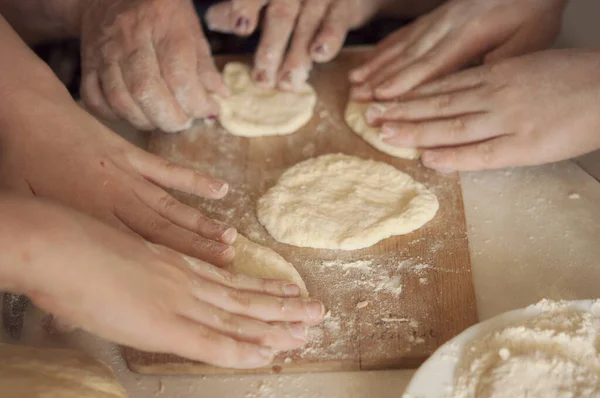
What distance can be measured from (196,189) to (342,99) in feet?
1.75

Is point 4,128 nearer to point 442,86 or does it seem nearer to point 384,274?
point 384,274

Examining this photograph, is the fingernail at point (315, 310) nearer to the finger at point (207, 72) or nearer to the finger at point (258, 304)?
the finger at point (258, 304)

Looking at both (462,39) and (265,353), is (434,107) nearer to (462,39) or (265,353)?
(462,39)

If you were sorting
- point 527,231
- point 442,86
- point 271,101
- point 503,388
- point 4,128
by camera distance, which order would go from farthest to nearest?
point 271,101
point 442,86
point 527,231
point 4,128
point 503,388

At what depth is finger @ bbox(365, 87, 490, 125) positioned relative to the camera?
147cm

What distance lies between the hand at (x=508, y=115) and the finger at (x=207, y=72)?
426 mm

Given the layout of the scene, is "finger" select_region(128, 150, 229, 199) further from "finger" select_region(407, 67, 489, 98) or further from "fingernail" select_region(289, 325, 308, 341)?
"finger" select_region(407, 67, 489, 98)

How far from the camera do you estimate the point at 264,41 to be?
5.44 feet

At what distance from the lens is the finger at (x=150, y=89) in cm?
149

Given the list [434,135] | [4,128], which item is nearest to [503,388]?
[434,135]

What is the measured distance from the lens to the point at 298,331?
1109 mm

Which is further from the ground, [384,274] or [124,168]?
[124,168]

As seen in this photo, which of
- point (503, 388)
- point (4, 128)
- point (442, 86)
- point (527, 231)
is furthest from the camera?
point (442, 86)

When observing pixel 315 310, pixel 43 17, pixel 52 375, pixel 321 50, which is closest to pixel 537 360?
pixel 315 310
